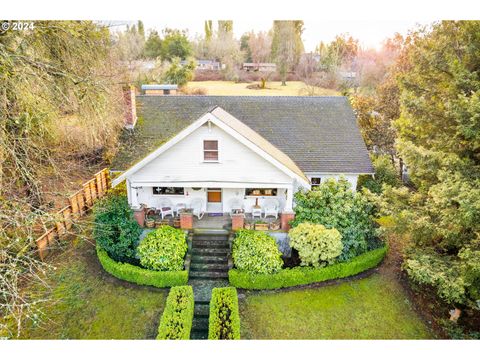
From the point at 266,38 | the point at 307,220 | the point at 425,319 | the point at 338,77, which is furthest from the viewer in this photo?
the point at 266,38

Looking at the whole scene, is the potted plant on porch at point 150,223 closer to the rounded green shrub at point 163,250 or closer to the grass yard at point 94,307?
the rounded green shrub at point 163,250

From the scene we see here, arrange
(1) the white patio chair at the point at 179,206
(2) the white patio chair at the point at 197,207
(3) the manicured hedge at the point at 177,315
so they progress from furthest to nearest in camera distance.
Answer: (1) the white patio chair at the point at 179,206 < (2) the white patio chair at the point at 197,207 < (3) the manicured hedge at the point at 177,315

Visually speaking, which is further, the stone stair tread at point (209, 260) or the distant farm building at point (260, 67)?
the distant farm building at point (260, 67)

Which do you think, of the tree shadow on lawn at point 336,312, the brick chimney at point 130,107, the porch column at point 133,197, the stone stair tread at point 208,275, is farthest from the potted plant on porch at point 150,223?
the brick chimney at point 130,107

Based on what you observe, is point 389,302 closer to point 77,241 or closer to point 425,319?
point 425,319

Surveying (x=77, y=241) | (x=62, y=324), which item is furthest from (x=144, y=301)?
(x=77, y=241)
